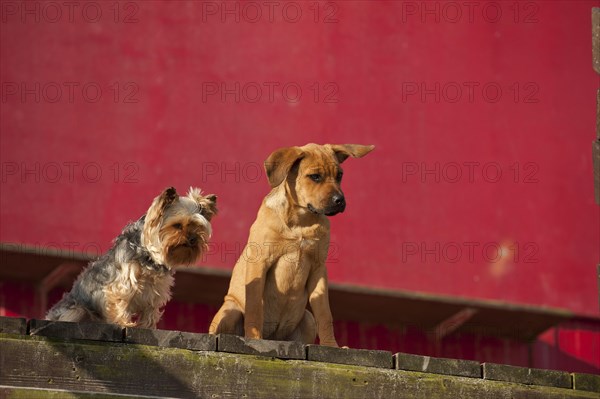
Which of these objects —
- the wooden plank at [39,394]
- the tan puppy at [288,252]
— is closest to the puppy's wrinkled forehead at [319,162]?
the tan puppy at [288,252]

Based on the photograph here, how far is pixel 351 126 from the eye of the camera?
15.3 metres

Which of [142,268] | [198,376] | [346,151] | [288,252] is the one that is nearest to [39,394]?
[198,376]

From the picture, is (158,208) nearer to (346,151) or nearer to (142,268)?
(142,268)

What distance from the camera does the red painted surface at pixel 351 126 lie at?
14.6 meters

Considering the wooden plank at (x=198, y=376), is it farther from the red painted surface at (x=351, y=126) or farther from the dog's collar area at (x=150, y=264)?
the red painted surface at (x=351, y=126)

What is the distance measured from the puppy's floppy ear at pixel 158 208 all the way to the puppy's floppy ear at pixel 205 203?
0.88ft

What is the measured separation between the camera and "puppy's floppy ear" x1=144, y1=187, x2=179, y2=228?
9367 mm

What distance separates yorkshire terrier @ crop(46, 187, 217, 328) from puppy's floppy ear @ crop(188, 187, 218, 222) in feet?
0.33

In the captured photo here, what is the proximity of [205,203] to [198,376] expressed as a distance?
2297 millimetres

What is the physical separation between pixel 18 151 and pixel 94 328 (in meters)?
7.13

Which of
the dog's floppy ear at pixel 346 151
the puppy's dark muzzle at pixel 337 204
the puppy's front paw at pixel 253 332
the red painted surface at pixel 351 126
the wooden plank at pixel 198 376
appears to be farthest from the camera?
the red painted surface at pixel 351 126

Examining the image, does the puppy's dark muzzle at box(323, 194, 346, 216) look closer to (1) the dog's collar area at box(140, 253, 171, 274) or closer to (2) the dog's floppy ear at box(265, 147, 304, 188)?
(2) the dog's floppy ear at box(265, 147, 304, 188)

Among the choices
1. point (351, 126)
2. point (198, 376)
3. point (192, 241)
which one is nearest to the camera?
point (198, 376)

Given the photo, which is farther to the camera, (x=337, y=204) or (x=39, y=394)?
(x=337, y=204)
